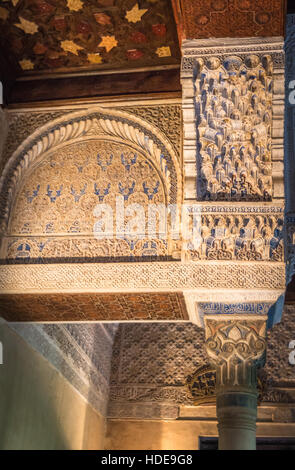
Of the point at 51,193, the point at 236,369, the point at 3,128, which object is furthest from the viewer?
the point at 3,128

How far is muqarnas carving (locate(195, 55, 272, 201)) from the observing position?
3596 millimetres

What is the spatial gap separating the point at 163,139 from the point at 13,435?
2577 mm

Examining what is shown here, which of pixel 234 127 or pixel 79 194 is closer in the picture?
pixel 234 127

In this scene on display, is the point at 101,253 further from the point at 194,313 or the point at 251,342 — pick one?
the point at 251,342

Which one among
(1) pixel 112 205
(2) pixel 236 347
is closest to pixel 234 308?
(2) pixel 236 347

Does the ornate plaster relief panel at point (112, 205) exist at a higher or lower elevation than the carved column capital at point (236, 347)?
higher

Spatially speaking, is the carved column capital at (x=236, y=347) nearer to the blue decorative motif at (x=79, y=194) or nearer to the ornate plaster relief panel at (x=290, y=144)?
the ornate plaster relief panel at (x=290, y=144)

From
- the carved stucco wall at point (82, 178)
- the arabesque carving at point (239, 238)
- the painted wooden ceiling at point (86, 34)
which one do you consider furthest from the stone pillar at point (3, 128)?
the arabesque carving at point (239, 238)

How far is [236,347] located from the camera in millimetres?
3488

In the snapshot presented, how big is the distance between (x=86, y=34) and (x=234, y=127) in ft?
4.55

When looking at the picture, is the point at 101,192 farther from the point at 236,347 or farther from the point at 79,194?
the point at 236,347

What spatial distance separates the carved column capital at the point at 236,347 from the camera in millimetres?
3424

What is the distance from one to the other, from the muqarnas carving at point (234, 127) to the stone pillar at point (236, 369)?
862mm

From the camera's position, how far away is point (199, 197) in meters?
3.60
